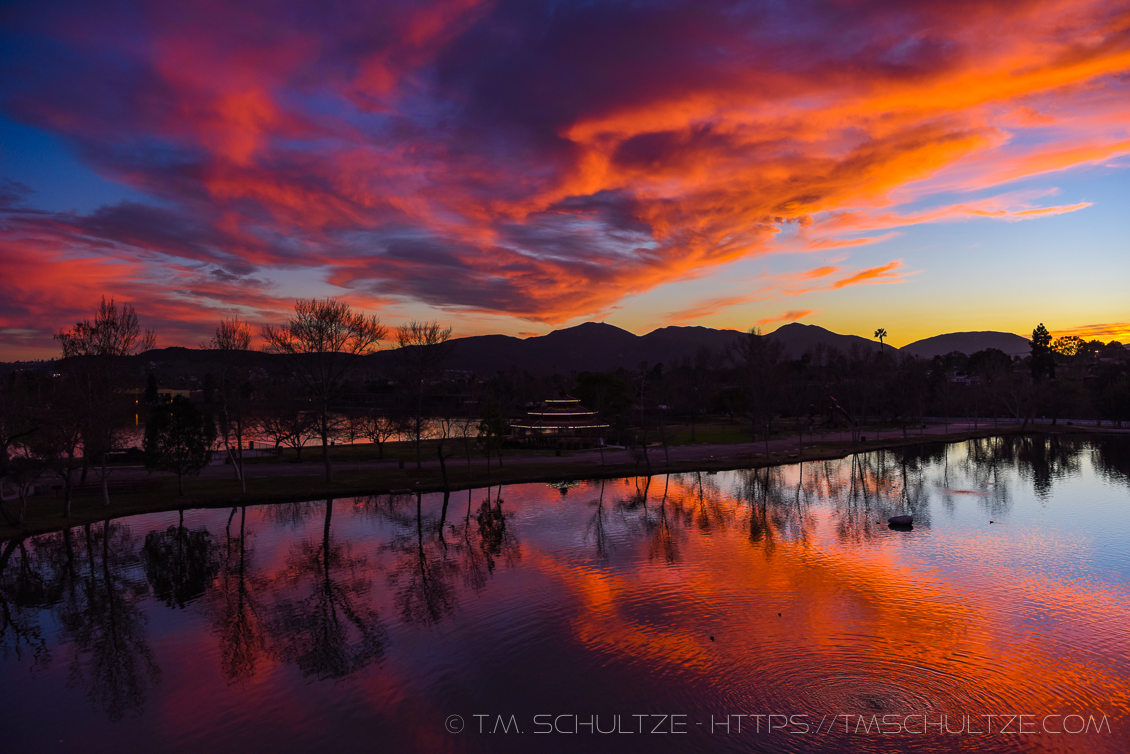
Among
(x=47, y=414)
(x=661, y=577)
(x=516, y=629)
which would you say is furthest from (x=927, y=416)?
(x=47, y=414)

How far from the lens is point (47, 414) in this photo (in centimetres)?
4031

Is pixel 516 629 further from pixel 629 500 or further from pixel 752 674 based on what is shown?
pixel 629 500

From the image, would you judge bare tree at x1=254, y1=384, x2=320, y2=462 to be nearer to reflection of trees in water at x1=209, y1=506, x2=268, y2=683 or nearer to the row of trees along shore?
the row of trees along shore

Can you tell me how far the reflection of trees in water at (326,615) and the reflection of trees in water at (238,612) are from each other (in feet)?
2.16

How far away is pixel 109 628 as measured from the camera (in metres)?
23.9

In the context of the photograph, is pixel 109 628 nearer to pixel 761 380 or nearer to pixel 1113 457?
pixel 761 380

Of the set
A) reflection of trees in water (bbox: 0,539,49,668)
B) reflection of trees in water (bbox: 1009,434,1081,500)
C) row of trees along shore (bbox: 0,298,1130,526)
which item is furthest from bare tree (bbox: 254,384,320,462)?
reflection of trees in water (bbox: 1009,434,1081,500)

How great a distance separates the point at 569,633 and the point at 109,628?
18816 mm

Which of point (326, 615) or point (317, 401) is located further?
point (317, 401)

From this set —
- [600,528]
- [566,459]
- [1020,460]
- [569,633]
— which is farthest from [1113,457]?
[569,633]

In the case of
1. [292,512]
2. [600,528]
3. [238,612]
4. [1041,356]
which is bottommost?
[238,612]

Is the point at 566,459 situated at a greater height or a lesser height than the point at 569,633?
greater

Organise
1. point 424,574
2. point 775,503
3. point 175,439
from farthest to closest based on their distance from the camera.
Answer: point 775,503 → point 175,439 → point 424,574

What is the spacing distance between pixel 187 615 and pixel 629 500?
104 ft
